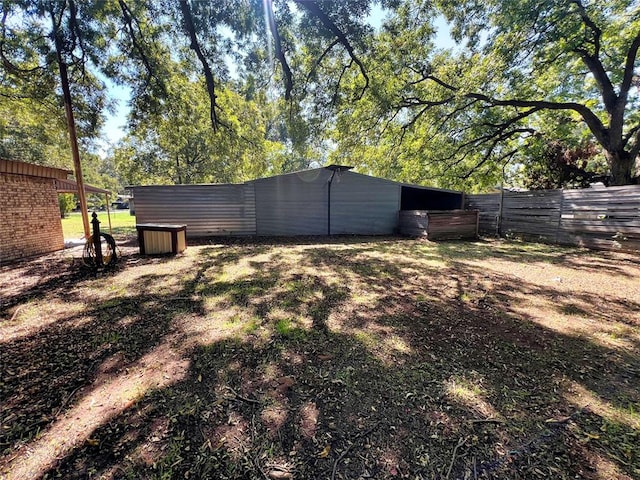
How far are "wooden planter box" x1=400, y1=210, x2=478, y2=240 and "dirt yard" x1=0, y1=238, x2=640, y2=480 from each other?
5079mm

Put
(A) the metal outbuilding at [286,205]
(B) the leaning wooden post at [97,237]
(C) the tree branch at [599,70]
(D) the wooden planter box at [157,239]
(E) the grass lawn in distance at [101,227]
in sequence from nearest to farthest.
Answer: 1. (B) the leaning wooden post at [97,237]
2. (D) the wooden planter box at [157,239]
3. (C) the tree branch at [599,70]
4. (A) the metal outbuilding at [286,205]
5. (E) the grass lawn in distance at [101,227]

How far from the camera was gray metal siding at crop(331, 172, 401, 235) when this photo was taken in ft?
35.3

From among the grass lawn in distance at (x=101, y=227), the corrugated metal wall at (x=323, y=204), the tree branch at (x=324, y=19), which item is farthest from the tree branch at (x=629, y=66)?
the grass lawn in distance at (x=101, y=227)

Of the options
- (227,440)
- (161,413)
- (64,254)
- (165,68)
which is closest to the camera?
(227,440)

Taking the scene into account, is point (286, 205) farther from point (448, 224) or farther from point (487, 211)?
point (487, 211)

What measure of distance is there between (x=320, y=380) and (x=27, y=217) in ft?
27.8

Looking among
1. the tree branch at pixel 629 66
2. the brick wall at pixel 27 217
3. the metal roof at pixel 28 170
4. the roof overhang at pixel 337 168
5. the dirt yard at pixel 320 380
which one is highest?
the tree branch at pixel 629 66

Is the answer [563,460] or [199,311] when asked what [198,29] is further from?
[563,460]

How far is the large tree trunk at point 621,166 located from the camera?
7898 millimetres

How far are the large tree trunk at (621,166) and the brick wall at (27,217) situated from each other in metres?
16.5

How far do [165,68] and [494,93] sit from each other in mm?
10816

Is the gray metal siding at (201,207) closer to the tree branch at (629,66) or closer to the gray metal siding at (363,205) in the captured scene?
the gray metal siding at (363,205)

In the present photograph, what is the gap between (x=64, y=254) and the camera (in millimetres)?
6699

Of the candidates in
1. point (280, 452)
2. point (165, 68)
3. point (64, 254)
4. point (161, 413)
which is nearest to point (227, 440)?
point (280, 452)
